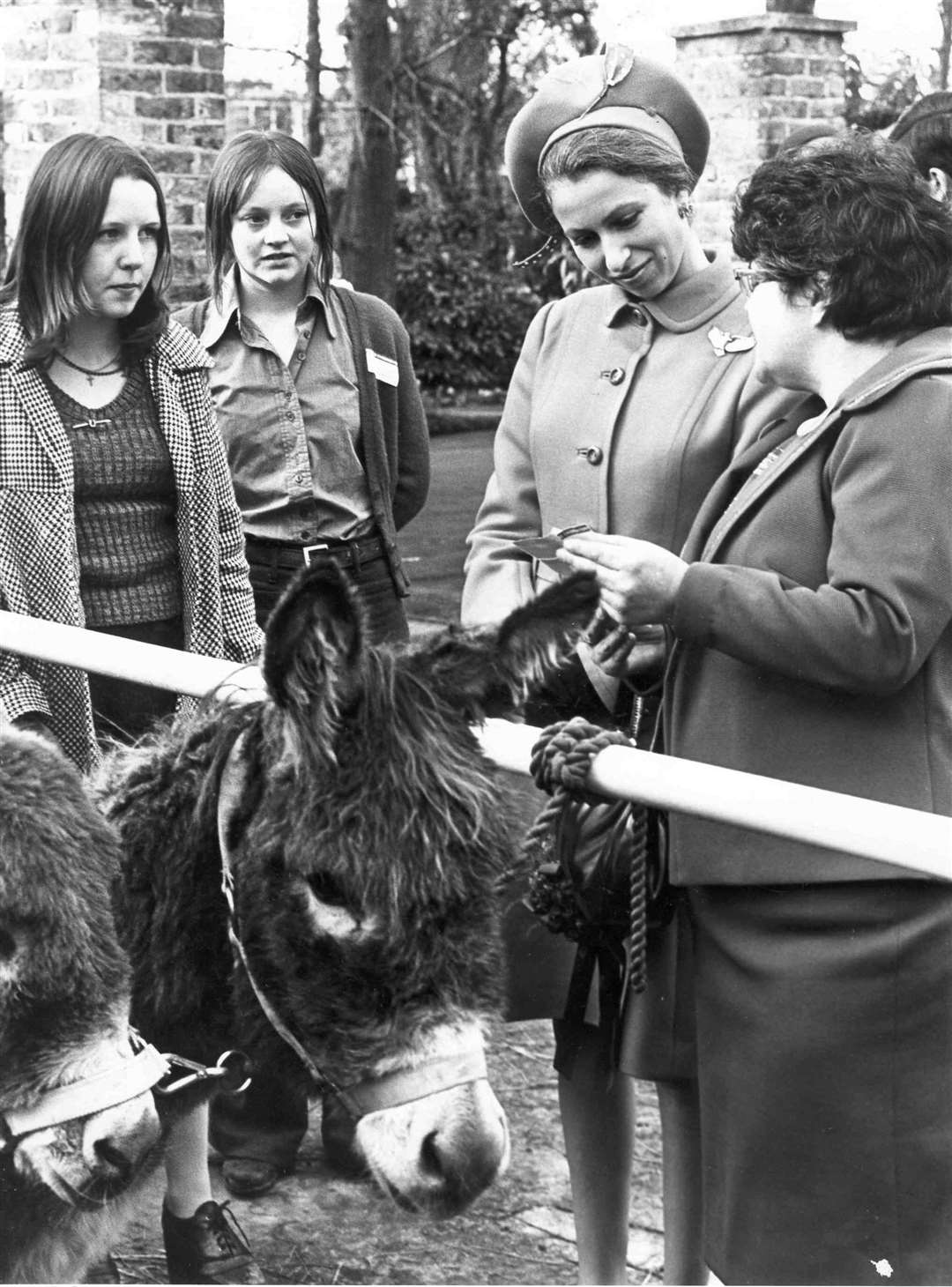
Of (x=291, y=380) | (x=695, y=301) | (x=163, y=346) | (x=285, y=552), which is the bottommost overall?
(x=285, y=552)

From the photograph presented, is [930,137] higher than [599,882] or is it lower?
higher

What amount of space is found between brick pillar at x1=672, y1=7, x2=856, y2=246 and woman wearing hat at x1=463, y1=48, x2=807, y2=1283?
6.41 meters

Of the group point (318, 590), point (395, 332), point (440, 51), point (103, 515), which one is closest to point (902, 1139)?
point (318, 590)

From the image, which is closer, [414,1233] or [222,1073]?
[222,1073]

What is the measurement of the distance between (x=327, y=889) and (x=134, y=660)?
418 millimetres

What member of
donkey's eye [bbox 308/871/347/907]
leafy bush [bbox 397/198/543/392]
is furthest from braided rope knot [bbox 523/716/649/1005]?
leafy bush [bbox 397/198/543/392]

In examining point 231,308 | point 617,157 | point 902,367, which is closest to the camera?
point 902,367

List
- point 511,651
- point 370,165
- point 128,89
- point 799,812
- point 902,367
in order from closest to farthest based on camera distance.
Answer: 1. point 799,812
2. point 511,651
3. point 902,367
4. point 128,89
5. point 370,165

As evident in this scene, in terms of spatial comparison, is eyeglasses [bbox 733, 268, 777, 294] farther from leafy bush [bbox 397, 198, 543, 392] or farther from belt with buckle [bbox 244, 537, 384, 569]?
leafy bush [bbox 397, 198, 543, 392]

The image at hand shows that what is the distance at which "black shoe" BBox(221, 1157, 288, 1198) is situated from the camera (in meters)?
3.96

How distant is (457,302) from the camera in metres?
20.0


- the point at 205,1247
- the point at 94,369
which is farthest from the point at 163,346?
the point at 205,1247

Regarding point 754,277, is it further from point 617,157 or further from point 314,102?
point 314,102

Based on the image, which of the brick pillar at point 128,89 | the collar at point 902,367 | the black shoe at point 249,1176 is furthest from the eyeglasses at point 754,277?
the brick pillar at point 128,89
